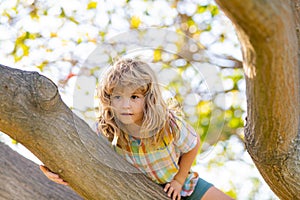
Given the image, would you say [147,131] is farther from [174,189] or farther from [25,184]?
[25,184]

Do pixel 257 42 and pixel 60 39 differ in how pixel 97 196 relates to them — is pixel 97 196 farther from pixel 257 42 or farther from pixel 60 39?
pixel 60 39

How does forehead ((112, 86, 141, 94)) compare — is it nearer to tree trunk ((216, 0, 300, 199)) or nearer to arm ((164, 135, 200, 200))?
arm ((164, 135, 200, 200))

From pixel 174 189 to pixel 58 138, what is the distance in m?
0.73

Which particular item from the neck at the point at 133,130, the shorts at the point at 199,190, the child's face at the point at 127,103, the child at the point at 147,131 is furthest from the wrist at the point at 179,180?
the child's face at the point at 127,103

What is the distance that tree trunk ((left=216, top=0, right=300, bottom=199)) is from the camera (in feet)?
6.44

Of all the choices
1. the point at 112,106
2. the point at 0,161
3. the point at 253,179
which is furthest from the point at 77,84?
the point at 253,179

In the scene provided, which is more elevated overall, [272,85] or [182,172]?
[272,85]

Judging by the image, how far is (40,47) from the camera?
5609mm

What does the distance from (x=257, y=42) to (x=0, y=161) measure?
1.90 metres

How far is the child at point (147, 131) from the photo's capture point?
2973mm

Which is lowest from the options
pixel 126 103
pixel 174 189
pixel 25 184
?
pixel 25 184

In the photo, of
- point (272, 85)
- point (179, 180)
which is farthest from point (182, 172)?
point (272, 85)

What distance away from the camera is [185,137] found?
125 inches

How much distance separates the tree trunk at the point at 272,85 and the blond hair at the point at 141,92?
571mm
